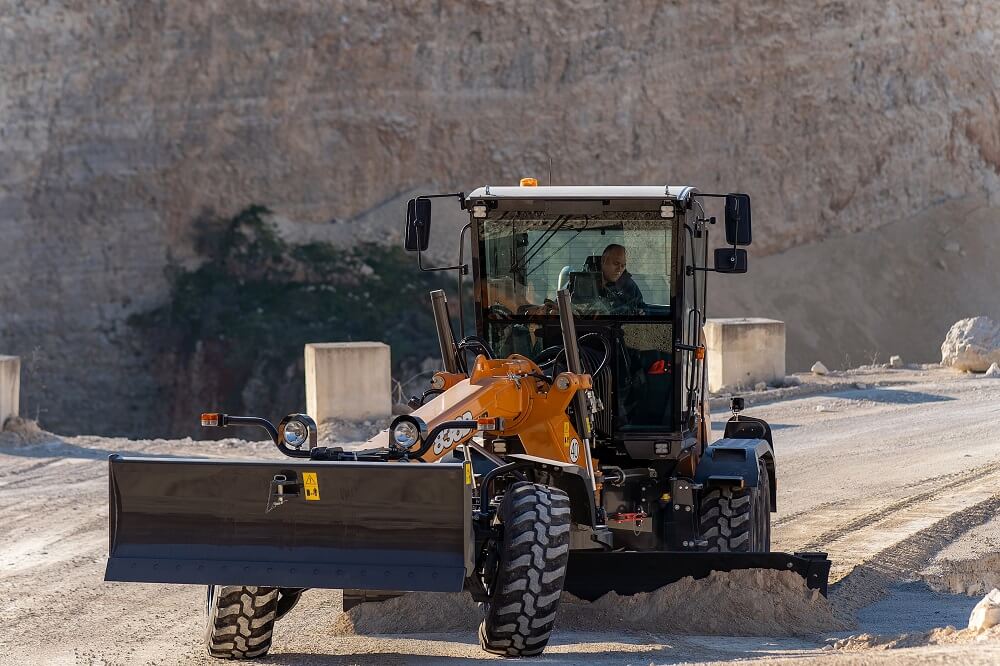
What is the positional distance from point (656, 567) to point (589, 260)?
199cm

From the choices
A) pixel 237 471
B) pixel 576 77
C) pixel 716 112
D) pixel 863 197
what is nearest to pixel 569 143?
pixel 576 77

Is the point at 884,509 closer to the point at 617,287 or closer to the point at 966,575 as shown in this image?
the point at 966,575

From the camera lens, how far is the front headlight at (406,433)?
708 cm

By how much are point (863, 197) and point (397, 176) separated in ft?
40.0

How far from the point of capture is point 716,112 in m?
36.2

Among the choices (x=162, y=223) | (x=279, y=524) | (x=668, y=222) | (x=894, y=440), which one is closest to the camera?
(x=279, y=524)

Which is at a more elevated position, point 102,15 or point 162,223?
point 102,15

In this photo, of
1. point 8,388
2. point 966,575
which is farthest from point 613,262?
point 8,388

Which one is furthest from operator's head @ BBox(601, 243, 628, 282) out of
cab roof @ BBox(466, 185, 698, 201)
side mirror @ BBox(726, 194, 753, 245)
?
side mirror @ BBox(726, 194, 753, 245)

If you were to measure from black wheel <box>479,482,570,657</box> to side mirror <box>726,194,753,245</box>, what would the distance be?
233cm

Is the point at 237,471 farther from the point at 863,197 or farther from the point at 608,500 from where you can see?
the point at 863,197

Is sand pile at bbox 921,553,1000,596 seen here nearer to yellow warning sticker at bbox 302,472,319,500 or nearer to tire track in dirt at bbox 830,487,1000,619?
tire track in dirt at bbox 830,487,1000,619

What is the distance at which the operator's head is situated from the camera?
28.5 ft

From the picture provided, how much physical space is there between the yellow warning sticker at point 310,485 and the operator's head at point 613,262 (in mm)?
2731
